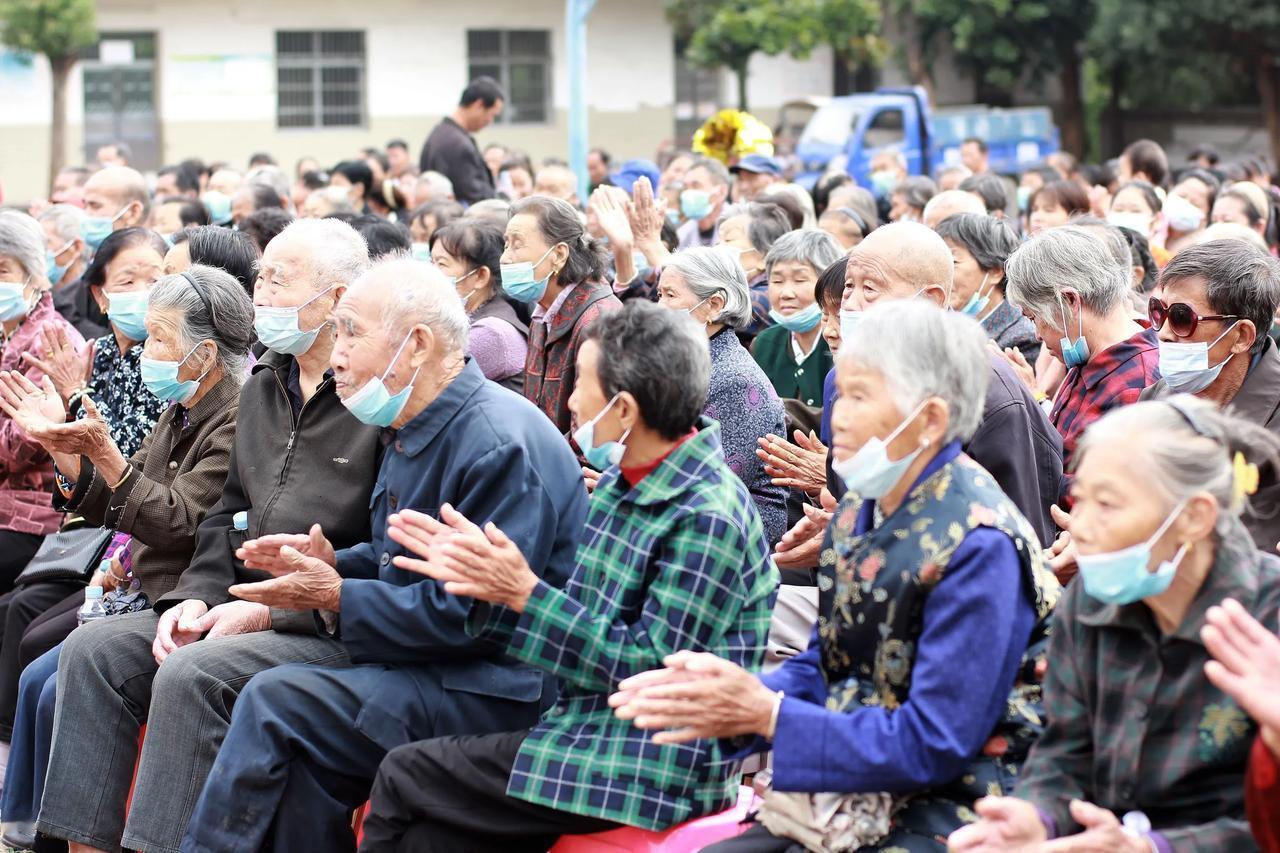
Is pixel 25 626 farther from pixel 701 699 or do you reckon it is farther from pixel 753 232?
pixel 753 232

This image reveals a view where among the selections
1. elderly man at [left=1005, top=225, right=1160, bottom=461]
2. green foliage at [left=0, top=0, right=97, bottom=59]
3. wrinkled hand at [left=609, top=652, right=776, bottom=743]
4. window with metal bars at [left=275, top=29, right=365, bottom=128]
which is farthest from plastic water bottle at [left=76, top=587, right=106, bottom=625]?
window with metal bars at [left=275, top=29, right=365, bottom=128]

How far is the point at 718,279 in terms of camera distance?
17.6ft

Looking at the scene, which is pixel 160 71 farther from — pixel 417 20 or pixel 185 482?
pixel 185 482

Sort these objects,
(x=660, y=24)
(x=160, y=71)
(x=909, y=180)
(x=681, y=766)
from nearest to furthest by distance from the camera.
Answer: (x=681, y=766) → (x=909, y=180) → (x=160, y=71) → (x=660, y=24)

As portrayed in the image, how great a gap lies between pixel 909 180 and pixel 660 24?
20.3 meters

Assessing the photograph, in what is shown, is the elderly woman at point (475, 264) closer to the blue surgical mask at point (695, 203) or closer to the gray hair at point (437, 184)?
the blue surgical mask at point (695, 203)

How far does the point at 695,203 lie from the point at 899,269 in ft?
17.9

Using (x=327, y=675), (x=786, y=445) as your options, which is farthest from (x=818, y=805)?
(x=786, y=445)

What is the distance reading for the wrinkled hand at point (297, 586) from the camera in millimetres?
3695

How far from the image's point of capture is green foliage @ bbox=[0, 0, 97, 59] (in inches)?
918

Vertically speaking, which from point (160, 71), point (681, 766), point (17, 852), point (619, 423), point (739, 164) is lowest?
point (17, 852)

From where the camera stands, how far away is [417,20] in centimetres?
2895

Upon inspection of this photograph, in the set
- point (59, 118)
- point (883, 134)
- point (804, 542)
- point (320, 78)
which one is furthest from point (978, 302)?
point (320, 78)

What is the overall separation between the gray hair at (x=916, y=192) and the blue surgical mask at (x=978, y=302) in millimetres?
4461
